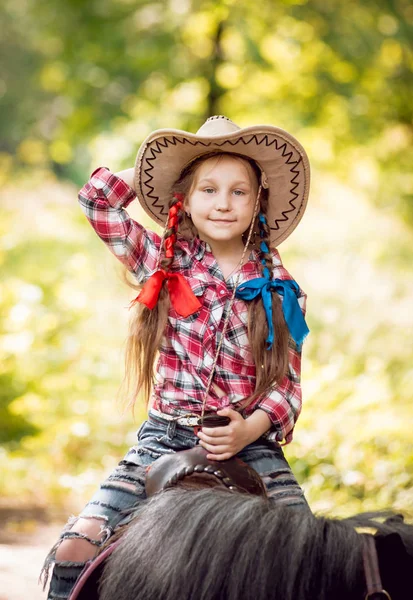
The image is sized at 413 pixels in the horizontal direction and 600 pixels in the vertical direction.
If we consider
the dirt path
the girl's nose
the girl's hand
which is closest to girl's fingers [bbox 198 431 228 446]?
the girl's hand

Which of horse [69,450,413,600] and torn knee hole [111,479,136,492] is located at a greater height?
torn knee hole [111,479,136,492]

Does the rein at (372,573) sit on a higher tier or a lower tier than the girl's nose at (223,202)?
lower

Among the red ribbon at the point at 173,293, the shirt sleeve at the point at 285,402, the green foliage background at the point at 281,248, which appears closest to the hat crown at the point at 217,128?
the red ribbon at the point at 173,293

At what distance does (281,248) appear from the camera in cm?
979

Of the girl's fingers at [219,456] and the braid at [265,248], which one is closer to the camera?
the girl's fingers at [219,456]

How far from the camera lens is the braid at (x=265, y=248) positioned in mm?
2660

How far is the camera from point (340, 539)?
5.75 ft

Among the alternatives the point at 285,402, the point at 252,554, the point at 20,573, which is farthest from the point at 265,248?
the point at 20,573

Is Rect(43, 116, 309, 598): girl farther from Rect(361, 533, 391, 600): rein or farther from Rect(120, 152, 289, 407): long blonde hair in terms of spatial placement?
Rect(361, 533, 391, 600): rein

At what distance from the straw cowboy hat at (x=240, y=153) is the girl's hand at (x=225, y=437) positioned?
726mm

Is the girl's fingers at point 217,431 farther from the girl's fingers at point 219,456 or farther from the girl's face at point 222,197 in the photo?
the girl's face at point 222,197

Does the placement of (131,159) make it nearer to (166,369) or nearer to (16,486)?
(16,486)

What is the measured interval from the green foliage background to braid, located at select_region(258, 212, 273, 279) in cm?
291

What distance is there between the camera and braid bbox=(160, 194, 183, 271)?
2611mm
